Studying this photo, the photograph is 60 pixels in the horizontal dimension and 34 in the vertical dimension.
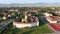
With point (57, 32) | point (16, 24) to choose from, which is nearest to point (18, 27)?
point (16, 24)

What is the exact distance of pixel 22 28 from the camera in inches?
656

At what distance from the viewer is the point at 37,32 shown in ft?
49.0

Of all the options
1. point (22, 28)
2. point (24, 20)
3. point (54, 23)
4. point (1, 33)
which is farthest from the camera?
point (54, 23)

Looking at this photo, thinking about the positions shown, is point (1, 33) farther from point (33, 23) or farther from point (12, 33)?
point (33, 23)

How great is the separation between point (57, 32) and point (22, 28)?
3.69 metres

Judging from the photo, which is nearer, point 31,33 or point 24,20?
point 31,33

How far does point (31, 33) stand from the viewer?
1445cm

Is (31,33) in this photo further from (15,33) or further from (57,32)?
(57,32)

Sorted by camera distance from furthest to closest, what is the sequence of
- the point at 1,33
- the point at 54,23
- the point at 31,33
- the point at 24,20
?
the point at 54,23, the point at 24,20, the point at 31,33, the point at 1,33

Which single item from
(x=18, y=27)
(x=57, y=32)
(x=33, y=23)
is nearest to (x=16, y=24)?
(x=18, y=27)

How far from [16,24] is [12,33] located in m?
2.99

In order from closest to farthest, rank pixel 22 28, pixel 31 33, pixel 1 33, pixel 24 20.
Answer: pixel 1 33 < pixel 31 33 < pixel 22 28 < pixel 24 20

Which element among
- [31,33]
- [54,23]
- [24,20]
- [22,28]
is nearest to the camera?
[31,33]

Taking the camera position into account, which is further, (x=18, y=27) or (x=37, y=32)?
(x=18, y=27)
